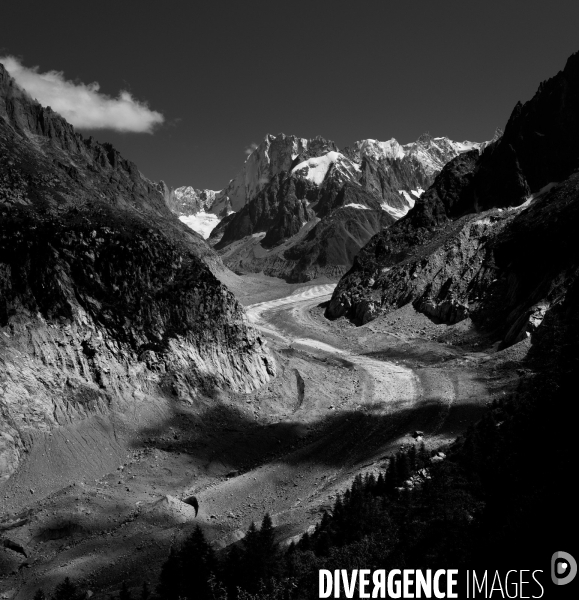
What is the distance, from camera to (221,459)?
3781cm

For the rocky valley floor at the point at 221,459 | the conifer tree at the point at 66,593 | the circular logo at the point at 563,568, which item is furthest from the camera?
the rocky valley floor at the point at 221,459

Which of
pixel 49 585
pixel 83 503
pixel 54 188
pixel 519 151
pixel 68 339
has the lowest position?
pixel 49 585

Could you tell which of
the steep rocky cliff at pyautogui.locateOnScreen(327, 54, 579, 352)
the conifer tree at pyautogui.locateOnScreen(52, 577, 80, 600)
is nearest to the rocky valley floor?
the conifer tree at pyautogui.locateOnScreen(52, 577, 80, 600)

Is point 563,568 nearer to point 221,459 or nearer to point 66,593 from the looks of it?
point 66,593

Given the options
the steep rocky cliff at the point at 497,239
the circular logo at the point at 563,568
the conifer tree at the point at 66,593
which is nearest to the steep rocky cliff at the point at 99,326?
the conifer tree at the point at 66,593

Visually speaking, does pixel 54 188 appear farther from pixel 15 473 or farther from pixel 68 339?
pixel 15 473

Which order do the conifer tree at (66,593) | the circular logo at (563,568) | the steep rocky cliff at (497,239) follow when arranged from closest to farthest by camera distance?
the circular logo at (563,568)
the conifer tree at (66,593)
the steep rocky cliff at (497,239)

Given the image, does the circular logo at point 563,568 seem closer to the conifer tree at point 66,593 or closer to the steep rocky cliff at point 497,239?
the conifer tree at point 66,593

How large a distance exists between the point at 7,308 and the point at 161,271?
13.6 meters

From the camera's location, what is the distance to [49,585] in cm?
2389

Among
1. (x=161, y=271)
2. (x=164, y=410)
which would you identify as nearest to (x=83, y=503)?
(x=164, y=410)

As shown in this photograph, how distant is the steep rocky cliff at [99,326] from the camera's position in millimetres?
36156

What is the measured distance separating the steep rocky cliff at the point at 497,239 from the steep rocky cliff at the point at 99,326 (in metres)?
32.5

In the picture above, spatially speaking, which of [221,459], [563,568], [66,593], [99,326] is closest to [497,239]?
[221,459]
